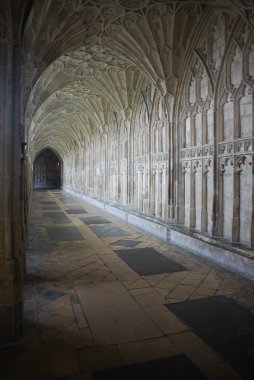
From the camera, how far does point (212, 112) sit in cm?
728

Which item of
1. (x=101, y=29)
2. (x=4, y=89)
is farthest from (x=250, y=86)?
(x=4, y=89)

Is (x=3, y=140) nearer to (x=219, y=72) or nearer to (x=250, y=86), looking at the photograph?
(x=250, y=86)

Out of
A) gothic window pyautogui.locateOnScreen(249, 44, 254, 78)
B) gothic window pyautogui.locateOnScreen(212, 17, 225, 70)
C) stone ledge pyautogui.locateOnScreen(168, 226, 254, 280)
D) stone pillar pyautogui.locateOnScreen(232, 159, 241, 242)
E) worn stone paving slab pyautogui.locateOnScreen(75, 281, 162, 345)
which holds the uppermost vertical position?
gothic window pyautogui.locateOnScreen(212, 17, 225, 70)

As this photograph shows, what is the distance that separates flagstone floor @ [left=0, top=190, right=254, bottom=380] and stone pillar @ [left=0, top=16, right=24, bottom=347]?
40 centimetres

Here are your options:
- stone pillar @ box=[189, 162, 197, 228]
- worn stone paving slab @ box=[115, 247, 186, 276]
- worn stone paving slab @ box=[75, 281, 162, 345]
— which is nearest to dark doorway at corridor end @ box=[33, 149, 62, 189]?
stone pillar @ box=[189, 162, 197, 228]

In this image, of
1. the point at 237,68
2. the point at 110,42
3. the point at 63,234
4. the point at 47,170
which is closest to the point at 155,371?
the point at 237,68

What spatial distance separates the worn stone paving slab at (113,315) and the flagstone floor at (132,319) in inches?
0.4

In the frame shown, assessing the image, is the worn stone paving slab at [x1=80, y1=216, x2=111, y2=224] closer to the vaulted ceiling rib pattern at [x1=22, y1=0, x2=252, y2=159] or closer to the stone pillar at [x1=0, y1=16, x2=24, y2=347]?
the vaulted ceiling rib pattern at [x1=22, y1=0, x2=252, y2=159]

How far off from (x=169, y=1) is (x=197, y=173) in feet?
13.1

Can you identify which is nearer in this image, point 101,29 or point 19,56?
point 19,56

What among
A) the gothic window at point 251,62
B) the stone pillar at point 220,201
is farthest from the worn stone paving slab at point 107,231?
the gothic window at point 251,62

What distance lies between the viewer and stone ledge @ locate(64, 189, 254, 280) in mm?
5426

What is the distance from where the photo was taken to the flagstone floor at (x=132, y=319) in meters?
2.75

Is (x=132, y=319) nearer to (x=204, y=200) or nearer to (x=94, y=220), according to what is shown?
(x=204, y=200)
